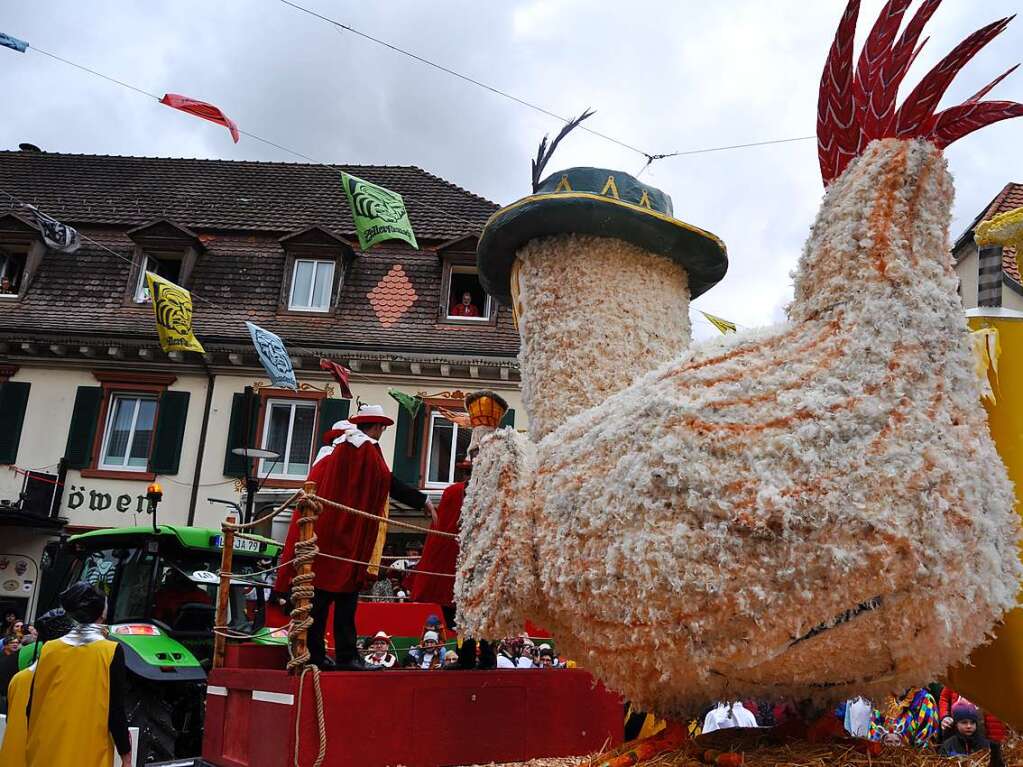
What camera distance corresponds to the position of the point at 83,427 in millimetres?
13789

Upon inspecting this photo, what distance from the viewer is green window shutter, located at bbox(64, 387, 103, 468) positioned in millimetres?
13648

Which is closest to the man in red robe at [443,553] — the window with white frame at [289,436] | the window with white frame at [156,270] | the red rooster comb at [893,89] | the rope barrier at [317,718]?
the rope barrier at [317,718]

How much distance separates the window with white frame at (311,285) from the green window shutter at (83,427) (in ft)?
11.5

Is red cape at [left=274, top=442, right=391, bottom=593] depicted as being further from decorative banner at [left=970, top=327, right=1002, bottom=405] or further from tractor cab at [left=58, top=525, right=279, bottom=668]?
tractor cab at [left=58, top=525, right=279, bottom=668]

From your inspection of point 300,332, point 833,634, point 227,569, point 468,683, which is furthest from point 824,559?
point 300,332

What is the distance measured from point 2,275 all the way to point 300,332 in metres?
5.95

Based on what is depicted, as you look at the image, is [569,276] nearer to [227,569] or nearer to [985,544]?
[985,544]

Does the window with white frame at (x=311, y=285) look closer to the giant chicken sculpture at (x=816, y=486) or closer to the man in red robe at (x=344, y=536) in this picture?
the man in red robe at (x=344, y=536)

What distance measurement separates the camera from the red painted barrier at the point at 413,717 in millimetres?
3143

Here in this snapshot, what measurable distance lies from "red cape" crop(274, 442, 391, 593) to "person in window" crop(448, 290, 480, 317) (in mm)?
10622

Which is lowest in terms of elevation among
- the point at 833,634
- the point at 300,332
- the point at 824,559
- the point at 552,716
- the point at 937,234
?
the point at 552,716

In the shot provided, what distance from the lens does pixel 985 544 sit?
195 cm

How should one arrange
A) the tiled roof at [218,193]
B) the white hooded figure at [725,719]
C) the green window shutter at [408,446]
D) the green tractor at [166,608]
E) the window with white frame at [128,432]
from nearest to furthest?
the green tractor at [166,608] < the white hooded figure at [725,719] < the green window shutter at [408,446] < the window with white frame at [128,432] < the tiled roof at [218,193]

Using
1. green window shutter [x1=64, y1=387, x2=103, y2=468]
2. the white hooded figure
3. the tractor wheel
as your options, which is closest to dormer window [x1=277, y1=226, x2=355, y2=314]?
green window shutter [x1=64, y1=387, x2=103, y2=468]
